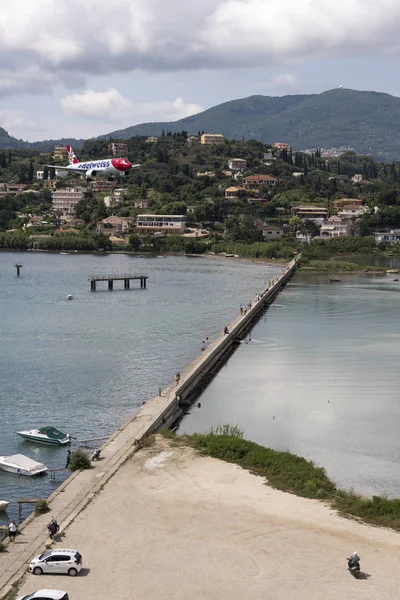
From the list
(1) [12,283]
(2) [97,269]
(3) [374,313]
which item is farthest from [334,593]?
(2) [97,269]

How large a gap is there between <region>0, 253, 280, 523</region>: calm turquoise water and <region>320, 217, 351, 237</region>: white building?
37.4 meters

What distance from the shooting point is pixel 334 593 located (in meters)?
19.4

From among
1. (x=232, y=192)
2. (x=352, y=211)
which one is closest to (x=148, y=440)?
(x=352, y=211)

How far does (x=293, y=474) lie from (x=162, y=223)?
12668cm

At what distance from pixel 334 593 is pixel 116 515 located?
21.8 ft

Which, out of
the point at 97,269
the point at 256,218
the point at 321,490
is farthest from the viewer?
the point at 256,218

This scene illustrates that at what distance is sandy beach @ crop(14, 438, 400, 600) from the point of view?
1944cm

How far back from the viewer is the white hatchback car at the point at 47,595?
17.7m

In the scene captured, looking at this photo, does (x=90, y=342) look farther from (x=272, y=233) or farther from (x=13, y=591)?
(x=272, y=233)

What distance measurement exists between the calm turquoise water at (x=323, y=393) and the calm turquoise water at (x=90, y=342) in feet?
11.5

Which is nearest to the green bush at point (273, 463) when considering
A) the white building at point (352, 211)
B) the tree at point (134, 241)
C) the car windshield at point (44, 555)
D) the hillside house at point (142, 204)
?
the car windshield at point (44, 555)

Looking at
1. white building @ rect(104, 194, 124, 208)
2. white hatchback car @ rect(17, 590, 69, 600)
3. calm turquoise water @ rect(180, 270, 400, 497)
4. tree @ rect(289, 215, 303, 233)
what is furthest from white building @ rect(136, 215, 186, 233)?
white hatchback car @ rect(17, 590, 69, 600)

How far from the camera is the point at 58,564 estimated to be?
1973 centimetres

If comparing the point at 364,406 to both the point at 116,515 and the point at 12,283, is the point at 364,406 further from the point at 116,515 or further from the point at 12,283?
the point at 12,283
